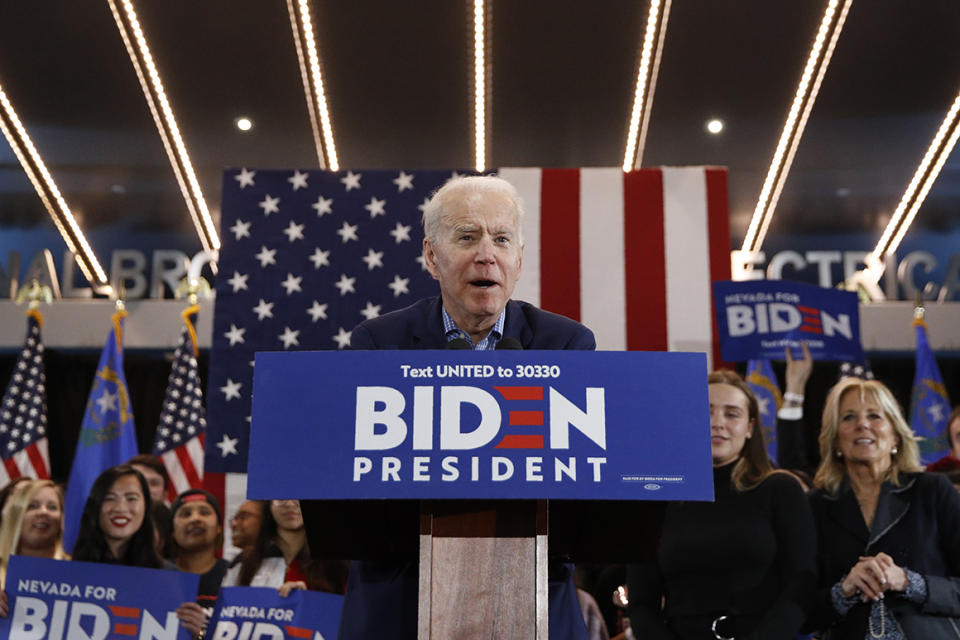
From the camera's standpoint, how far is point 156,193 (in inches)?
334

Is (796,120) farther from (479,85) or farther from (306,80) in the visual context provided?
(306,80)

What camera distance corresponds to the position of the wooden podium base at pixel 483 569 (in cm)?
146

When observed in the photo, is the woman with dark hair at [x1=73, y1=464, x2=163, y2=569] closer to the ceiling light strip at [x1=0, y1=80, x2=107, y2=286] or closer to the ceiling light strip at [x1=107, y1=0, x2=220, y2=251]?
the ceiling light strip at [x1=107, y1=0, x2=220, y2=251]

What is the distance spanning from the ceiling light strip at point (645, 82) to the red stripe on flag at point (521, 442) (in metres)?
4.35

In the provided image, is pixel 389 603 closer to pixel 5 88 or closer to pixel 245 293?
pixel 245 293

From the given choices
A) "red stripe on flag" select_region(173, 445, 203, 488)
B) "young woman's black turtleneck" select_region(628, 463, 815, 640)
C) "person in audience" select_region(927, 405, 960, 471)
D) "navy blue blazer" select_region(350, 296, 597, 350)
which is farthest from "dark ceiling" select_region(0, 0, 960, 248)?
"navy blue blazer" select_region(350, 296, 597, 350)

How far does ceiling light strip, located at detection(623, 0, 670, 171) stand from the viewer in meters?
5.97

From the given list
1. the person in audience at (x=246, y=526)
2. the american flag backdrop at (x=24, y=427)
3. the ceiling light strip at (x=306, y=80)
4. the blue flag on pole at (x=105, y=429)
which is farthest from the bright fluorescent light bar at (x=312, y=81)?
the person in audience at (x=246, y=526)

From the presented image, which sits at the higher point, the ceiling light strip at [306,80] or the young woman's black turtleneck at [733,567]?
the ceiling light strip at [306,80]

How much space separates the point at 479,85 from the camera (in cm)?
655

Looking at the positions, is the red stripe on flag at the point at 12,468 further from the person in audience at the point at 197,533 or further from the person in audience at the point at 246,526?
the person in audience at the point at 246,526

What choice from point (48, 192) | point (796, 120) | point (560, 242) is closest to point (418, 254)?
point (560, 242)

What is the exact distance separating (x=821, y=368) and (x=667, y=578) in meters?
7.03

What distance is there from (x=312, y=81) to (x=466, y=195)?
15.8 ft
